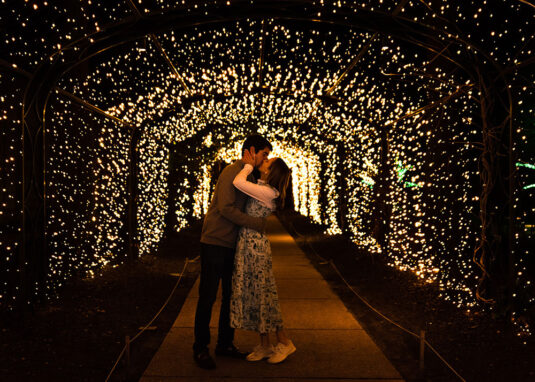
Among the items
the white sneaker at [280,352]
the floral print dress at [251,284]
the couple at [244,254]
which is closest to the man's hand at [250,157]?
the couple at [244,254]

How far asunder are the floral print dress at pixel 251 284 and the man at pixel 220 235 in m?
0.09

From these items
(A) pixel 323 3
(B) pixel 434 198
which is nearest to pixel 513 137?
(B) pixel 434 198

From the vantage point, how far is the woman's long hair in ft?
13.0

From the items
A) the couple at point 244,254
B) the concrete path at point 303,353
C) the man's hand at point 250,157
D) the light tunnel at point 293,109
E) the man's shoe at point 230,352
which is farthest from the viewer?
the light tunnel at point 293,109

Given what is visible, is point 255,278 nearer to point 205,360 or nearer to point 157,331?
point 205,360

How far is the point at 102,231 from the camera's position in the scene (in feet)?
25.5

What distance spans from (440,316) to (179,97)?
18.4ft

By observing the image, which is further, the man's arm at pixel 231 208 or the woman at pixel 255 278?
the woman at pixel 255 278

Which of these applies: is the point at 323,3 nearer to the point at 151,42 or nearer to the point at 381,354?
the point at 151,42

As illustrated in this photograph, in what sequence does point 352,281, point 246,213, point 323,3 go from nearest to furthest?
point 246,213, point 323,3, point 352,281

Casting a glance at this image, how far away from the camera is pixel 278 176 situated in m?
3.96

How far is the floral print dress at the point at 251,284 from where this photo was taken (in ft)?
12.8

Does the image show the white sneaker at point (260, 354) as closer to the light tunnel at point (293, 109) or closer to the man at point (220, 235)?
the man at point (220, 235)

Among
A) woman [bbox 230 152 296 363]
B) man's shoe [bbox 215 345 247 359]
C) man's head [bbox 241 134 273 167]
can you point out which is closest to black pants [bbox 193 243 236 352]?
woman [bbox 230 152 296 363]
